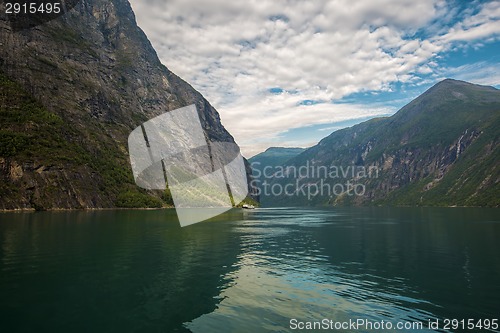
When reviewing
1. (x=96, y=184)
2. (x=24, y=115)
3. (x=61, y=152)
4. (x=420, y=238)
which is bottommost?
(x=420, y=238)

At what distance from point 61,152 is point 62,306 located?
188652mm

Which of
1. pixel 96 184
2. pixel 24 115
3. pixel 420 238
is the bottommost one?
pixel 420 238

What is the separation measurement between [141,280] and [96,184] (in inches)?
7235

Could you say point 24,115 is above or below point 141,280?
above

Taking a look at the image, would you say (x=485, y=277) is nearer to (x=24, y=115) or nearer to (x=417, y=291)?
(x=417, y=291)

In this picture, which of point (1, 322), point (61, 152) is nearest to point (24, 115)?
point (61, 152)

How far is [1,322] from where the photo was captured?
20984 millimetres

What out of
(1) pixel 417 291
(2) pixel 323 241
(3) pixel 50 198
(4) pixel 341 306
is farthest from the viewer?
(3) pixel 50 198

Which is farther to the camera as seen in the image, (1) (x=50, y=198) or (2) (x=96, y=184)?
(2) (x=96, y=184)

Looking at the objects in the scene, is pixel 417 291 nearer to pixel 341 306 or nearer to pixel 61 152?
pixel 341 306

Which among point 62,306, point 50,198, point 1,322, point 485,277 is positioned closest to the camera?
point 1,322

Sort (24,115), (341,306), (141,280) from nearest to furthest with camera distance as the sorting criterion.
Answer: (341,306) < (141,280) < (24,115)

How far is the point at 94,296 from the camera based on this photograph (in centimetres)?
2764

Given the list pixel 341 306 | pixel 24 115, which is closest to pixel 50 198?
pixel 24 115
